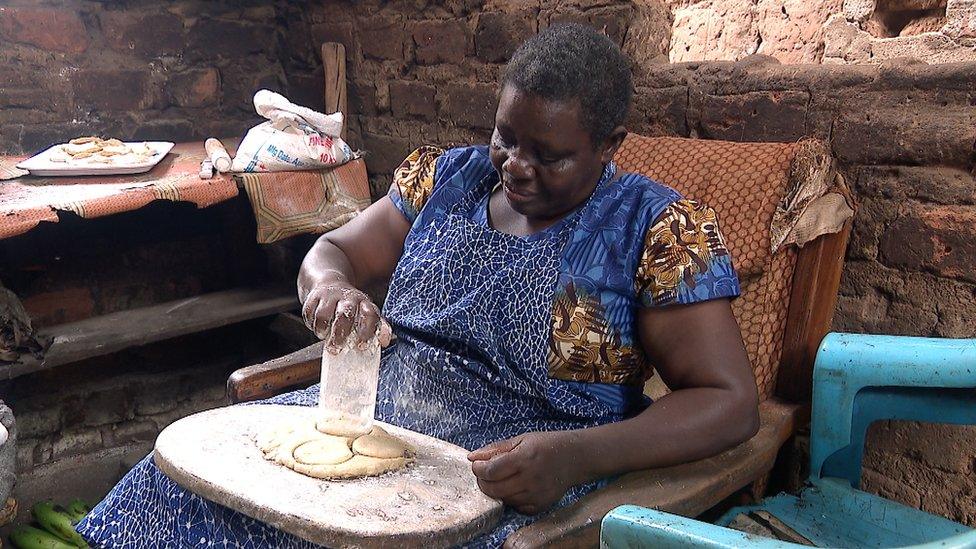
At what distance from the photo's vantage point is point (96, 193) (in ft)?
8.40

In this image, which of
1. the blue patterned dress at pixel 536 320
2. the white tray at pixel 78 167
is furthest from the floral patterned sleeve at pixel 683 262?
the white tray at pixel 78 167

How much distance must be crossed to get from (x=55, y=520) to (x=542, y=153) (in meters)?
2.12

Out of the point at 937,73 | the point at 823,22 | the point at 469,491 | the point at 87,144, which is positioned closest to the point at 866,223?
the point at 937,73

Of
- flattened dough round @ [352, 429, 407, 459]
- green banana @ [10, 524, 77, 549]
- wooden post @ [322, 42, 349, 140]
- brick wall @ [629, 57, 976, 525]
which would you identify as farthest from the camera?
wooden post @ [322, 42, 349, 140]

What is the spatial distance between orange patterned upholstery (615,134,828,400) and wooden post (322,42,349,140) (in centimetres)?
192

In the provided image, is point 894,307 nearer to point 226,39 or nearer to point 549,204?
point 549,204

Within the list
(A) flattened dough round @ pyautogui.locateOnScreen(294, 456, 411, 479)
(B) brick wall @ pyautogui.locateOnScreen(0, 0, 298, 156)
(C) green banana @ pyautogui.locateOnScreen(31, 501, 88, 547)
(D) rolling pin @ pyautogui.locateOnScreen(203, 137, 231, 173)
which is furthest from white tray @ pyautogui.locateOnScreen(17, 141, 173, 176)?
(A) flattened dough round @ pyautogui.locateOnScreen(294, 456, 411, 479)

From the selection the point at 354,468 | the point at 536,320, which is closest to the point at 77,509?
the point at 354,468

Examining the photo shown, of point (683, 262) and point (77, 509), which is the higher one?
point (683, 262)

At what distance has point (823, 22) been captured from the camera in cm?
322

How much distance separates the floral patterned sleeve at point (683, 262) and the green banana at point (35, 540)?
2.05 m

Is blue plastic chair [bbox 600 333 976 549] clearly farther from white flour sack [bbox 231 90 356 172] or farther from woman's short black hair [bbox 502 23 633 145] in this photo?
white flour sack [bbox 231 90 356 172]

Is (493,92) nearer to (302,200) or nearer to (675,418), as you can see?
(302,200)

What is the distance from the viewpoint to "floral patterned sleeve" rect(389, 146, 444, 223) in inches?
72.5
